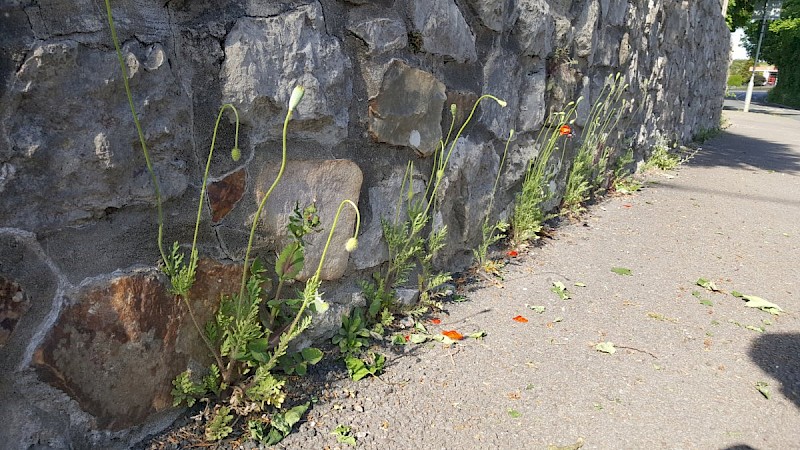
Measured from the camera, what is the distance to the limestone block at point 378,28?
6.07ft

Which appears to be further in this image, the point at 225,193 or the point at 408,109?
the point at 408,109

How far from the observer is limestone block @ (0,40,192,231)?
1.20 m

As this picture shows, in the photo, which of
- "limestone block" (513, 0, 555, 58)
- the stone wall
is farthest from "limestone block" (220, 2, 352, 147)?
"limestone block" (513, 0, 555, 58)

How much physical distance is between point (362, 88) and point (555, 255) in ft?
5.03

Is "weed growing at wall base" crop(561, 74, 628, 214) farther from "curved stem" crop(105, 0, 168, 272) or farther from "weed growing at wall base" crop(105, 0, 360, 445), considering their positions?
"curved stem" crop(105, 0, 168, 272)

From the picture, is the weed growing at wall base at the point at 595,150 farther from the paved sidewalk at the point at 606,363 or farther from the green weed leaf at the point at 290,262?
the green weed leaf at the point at 290,262

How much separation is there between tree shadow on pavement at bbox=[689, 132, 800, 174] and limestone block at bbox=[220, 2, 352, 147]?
16.9 feet

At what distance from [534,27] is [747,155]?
207 inches

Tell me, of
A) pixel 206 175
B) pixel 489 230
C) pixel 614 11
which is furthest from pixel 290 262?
pixel 614 11

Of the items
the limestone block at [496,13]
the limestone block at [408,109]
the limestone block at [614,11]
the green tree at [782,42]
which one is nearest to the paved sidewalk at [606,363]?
the limestone block at [408,109]

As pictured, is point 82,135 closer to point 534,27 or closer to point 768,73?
point 534,27

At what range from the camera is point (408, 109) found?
2086 mm

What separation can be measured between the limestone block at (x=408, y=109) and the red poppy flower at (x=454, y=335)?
0.70 metres

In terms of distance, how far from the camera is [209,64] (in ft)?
4.92
